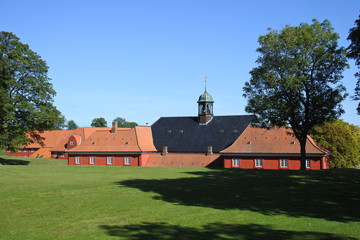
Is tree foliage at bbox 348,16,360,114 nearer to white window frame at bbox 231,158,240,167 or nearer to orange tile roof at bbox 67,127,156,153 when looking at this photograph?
white window frame at bbox 231,158,240,167

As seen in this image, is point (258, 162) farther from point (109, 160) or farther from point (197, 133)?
point (109, 160)

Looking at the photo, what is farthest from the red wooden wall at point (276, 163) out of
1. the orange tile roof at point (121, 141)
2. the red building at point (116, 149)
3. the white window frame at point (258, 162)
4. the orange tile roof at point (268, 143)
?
the orange tile roof at point (121, 141)

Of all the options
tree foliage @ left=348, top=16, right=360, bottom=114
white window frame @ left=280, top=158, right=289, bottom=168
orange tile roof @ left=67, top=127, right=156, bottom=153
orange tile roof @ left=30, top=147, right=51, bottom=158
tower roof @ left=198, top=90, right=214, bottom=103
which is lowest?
white window frame @ left=280, top=158, right=289, bottom=168

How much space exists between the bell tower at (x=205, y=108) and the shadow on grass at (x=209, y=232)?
52487 mm

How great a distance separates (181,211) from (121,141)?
50.8 meters

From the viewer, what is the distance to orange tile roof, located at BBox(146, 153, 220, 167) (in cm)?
6168

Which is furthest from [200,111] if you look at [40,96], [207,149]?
[40,96]

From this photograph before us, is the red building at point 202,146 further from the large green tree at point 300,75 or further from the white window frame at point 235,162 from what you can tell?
the large green tree at point 300,75

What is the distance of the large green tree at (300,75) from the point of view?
39.2m

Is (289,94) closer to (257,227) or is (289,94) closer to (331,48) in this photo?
(331,48)

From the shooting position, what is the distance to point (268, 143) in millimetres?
56781

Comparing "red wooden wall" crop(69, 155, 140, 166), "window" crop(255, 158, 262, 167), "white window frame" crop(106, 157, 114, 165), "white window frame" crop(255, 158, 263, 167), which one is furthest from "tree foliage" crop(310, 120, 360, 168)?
"white window frame" crop(106, 157, 114, 165)

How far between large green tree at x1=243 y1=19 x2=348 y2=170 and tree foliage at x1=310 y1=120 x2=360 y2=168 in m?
18.4

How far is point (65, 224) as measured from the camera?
16.2 m
